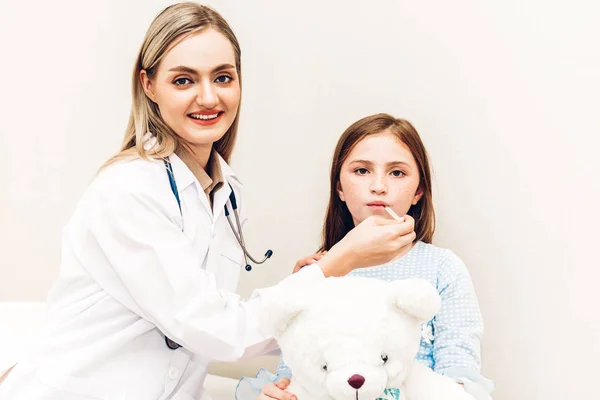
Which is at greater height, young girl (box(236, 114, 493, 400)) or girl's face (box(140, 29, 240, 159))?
girl's face (box(140, 29, 240, 159))

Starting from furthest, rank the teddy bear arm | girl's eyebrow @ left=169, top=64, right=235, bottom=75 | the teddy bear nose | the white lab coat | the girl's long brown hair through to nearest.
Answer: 1. the girl's long brown hair
2. girl's eyebrow @ left=169, top=64, right=235, bottom=75
3. the white lab coat
4. the teddy bear arm
5. the teddy bear nose

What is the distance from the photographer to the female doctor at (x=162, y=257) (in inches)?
45.9

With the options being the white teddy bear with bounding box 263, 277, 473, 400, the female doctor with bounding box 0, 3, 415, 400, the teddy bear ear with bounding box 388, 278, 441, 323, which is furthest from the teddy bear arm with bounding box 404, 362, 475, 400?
the female doctor with bounding box 0, 3, 415, 400

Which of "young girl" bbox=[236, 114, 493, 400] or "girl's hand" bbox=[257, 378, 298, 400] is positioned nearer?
"girl's hand" bbox=[257, 378, 298, 400]

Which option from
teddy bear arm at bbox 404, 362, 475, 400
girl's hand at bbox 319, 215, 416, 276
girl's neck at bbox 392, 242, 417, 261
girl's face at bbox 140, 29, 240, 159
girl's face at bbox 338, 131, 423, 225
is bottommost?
teddy bear arm at bbox 404, 362, 475, 400

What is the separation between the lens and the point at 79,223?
128 centimetres

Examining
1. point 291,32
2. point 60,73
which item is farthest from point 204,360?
point 60,73

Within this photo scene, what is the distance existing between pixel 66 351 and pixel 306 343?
1.78 ft

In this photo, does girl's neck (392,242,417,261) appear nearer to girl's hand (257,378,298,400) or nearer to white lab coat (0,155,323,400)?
white lab coat (0,155,323,400)

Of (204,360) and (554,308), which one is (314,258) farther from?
(554,308)

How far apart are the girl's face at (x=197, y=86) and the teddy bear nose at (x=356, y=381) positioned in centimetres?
66

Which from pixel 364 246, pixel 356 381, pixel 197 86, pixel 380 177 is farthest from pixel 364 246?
pixel 197 86

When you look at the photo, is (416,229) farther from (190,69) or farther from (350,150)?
(190,69)

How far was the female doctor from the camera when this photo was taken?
1167 millimetres
